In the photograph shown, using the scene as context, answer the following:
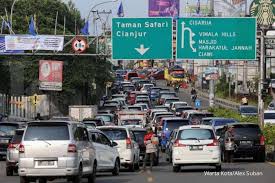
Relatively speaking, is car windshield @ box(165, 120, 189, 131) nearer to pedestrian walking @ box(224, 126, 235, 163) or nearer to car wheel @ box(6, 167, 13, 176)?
pedestrian walking @ box(224, 126, 235, 163)

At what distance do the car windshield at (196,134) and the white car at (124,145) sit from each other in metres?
1.89

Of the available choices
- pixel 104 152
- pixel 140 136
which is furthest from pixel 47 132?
pixel 140 136

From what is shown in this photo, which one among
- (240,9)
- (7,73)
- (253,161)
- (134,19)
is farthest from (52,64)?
(253,161)

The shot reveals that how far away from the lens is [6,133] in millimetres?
37188

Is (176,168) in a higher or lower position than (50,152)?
lower

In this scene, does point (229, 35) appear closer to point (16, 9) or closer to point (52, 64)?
point (52, 64)

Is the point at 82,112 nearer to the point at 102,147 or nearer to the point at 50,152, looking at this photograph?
the point at 102,147

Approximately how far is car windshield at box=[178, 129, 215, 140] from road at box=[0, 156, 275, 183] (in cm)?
124

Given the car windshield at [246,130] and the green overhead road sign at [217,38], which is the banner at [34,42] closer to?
the green overhead road sign at [217,38]

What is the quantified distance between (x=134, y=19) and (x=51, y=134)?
25242 mm

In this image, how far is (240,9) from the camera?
69.4 meters

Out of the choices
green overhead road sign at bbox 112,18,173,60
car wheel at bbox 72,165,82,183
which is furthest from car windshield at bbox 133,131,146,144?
car wheel at bbox 72,165,82,183

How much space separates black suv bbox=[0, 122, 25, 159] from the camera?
121 ft

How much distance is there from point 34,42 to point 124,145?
832 inches
